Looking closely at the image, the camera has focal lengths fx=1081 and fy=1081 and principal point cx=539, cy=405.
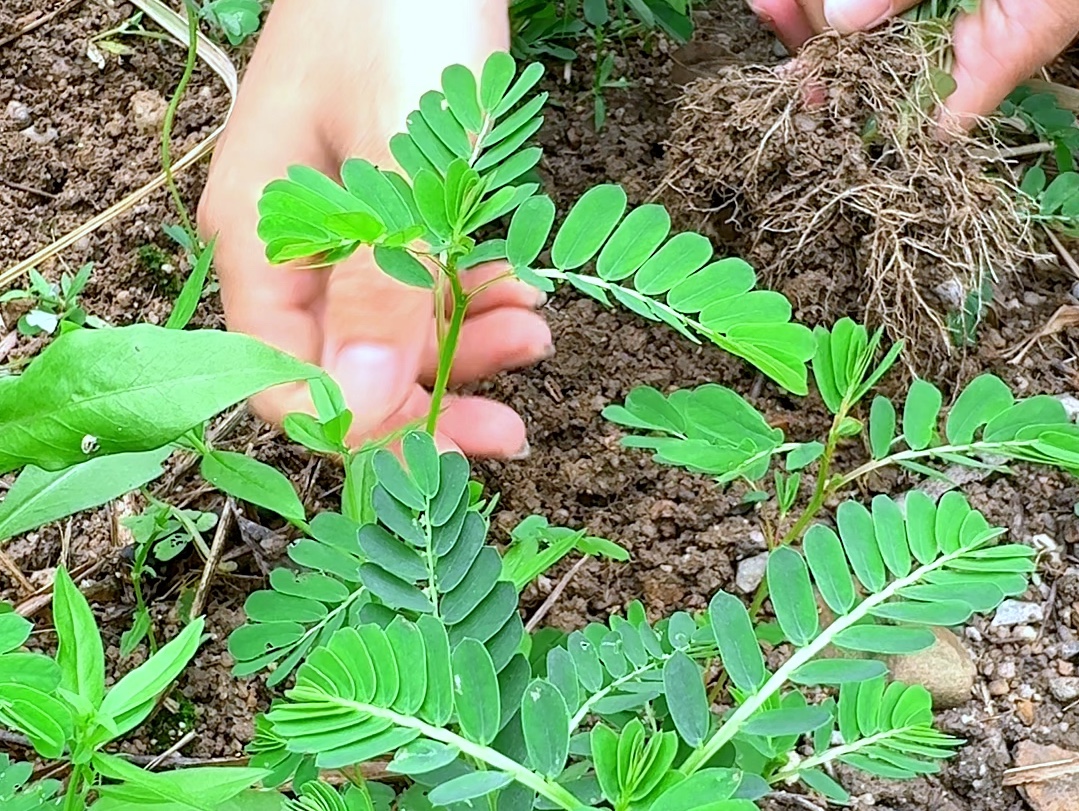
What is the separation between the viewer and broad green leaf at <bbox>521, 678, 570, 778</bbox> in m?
0.49

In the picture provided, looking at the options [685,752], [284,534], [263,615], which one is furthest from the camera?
[284,534]

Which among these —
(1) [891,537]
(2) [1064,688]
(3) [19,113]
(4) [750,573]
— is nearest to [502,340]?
(4) [750,573]

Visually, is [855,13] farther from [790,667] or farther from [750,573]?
[790,667]

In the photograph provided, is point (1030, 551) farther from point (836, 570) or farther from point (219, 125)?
point (219, 125)

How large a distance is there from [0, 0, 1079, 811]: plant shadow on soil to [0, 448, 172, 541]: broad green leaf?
326mm

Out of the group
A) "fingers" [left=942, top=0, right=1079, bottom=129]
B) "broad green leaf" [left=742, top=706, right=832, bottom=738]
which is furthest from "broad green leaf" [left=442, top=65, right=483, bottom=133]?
"fingers" [left=942, top=0, right=1079, bottom=129]

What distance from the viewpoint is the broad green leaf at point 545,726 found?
1.62ft

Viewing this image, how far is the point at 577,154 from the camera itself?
1434mm

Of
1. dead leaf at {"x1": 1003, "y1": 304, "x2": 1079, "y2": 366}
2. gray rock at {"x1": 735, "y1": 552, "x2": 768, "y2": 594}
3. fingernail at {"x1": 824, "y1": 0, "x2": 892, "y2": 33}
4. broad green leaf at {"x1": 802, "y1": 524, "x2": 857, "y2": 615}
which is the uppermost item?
fingernail at {"x1": 824, "y1": 0, "x2": 892, "y2": 33}

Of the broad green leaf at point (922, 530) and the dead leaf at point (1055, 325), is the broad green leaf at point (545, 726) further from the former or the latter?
Result: the dead leaf at point (1055, 325)

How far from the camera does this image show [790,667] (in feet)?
1.89

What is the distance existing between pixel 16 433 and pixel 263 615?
19 cm

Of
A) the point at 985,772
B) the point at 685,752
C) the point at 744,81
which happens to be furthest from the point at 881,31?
the point at 685,752

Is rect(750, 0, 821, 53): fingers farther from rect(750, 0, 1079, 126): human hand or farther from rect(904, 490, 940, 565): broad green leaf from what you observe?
rect(904, 490, 940, 565): broad green leaf
